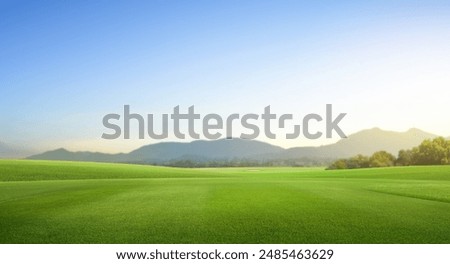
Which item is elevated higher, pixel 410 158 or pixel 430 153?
pixel 430 153

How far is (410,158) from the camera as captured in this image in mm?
41688

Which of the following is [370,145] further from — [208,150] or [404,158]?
[208,150]

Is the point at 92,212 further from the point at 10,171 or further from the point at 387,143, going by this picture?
the point at 387,143

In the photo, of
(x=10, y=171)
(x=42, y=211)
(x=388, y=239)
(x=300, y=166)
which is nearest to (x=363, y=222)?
(x=388, y=239)

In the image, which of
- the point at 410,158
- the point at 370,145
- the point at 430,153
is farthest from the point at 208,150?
the point at 430,153

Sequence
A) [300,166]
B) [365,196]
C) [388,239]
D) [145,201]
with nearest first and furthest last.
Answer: [388,239], [145,201], [365,196], [300,166]

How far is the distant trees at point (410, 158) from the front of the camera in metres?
39.5

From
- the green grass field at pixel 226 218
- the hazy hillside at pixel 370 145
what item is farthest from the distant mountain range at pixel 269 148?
the green grass field at pixel 226 218

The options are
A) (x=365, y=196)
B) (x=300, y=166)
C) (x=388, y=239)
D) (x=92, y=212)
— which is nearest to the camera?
(x=388, y=239)

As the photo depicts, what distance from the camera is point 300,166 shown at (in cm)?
4584

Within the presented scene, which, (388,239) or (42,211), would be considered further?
(42,211)

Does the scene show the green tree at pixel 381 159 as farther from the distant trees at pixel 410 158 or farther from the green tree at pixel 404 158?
the green tree at pixel 404 158
